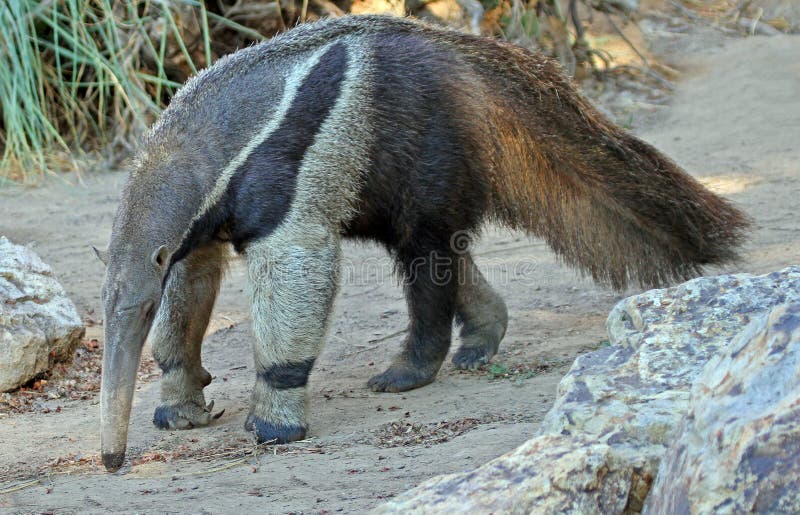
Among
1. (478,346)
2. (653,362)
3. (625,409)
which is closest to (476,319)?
Result: (478,346)

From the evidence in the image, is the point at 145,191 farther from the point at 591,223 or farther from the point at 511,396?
the point at 591,223

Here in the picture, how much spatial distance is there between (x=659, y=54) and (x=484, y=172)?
7421mm

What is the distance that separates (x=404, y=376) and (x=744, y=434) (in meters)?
3.44

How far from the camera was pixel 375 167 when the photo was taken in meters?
5.08

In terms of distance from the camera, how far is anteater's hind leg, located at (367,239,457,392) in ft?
17.6

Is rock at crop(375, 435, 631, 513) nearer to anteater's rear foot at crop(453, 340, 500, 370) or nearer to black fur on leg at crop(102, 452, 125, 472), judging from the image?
black fur on leg at crop(102, 452, 125, 472)

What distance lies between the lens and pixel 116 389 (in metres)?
4.03

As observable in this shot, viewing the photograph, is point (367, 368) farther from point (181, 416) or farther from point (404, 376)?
point (181, 416)

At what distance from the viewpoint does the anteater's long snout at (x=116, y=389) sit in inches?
159

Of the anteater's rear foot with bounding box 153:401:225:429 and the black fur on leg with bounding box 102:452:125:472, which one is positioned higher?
the black fur on leg with bounding box 102:452:125:472

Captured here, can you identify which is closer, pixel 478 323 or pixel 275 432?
pixel 275 432

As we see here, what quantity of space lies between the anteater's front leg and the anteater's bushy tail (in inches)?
47.0

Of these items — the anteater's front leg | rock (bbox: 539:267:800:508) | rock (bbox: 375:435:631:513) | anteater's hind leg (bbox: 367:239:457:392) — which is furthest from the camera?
anteater's hind leg (bbox: 367:239:457:392)

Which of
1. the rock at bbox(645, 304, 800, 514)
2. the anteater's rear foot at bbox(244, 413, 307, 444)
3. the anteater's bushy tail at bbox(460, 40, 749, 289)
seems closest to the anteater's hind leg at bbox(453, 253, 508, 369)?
the anteater's bushy tail at bbox(460, 40, 749, 289)
